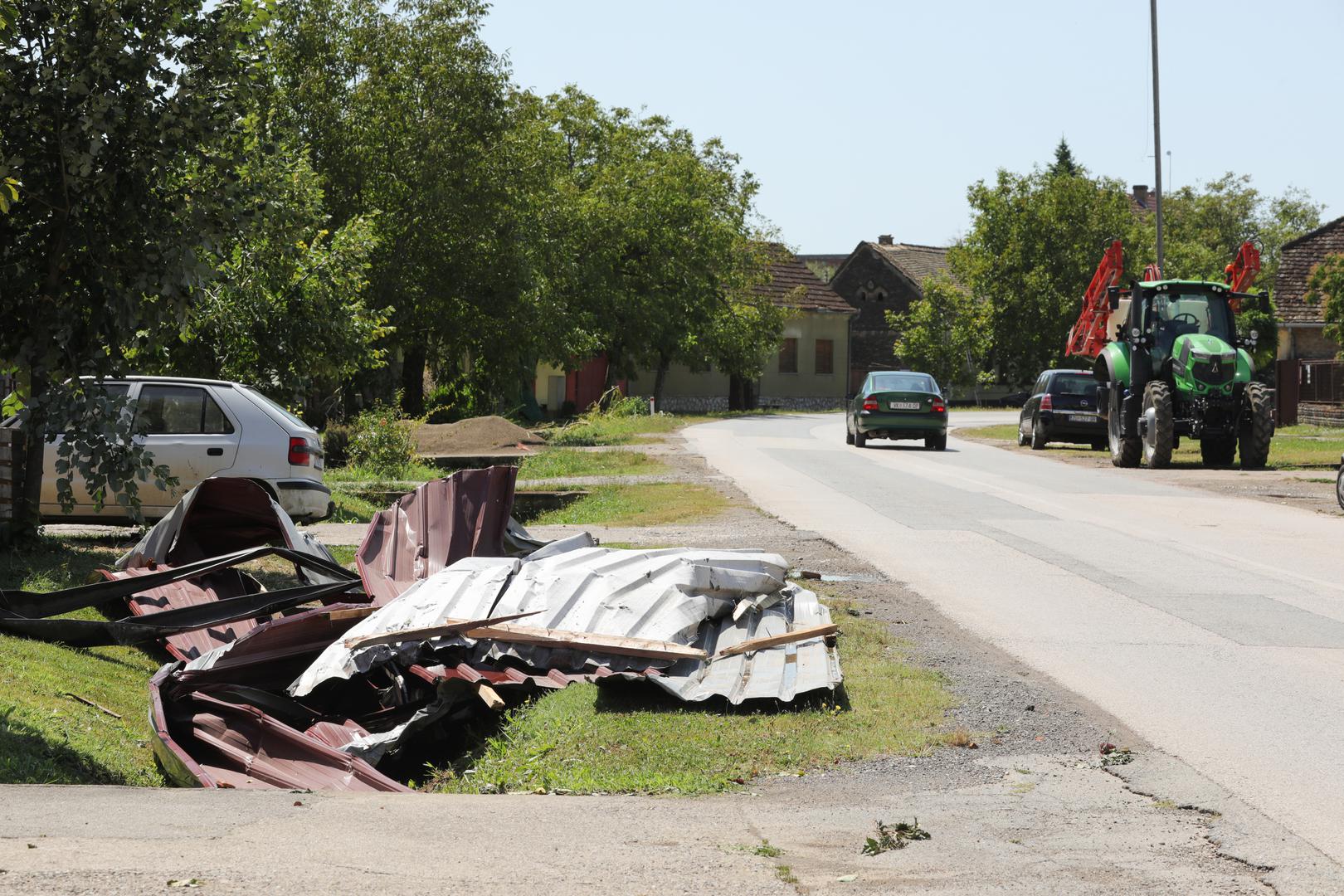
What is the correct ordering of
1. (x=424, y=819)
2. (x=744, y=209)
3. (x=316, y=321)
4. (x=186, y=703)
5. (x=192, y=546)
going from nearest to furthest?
(x=424, y=819), (x=186, y=703), (x=192, y=546), (x=316, y=321), (x=744, y=209)

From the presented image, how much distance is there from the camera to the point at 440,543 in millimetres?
11453

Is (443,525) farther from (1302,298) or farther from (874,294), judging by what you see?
(874,294)

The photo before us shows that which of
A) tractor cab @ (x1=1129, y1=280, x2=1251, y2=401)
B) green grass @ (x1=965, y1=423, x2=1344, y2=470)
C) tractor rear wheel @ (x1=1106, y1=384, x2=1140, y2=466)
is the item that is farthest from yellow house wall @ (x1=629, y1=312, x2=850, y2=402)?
tractor cab @ (x1=1129, y1=280, x2=1251, y2=401)

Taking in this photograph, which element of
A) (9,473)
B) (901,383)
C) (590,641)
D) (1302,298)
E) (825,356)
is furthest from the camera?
(825,356)

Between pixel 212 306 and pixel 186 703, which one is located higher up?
pixel 212 306

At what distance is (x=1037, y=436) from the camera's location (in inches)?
1286

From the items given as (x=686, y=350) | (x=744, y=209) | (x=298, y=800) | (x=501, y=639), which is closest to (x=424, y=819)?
(x=298, y=800)

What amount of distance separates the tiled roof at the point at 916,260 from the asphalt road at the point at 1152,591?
5201 centimetres

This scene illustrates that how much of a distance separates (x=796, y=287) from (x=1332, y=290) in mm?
32325

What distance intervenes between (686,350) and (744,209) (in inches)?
327

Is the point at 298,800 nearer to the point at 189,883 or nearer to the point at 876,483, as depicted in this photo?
the point at 189,883

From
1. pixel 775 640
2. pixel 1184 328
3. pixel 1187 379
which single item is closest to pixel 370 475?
pixel 1187 379

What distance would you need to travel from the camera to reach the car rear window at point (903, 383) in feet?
104

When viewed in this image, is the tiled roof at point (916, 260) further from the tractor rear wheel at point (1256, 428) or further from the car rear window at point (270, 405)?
the car rear window at point (270, 405)
